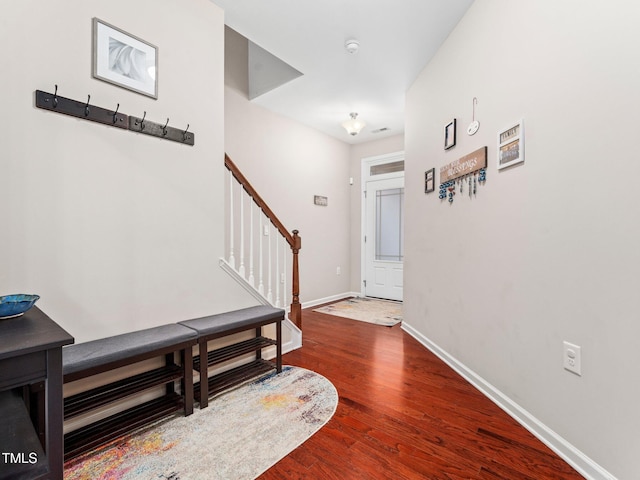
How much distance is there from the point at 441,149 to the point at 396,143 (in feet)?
8.16

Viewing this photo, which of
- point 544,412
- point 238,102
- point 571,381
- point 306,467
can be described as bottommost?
point 306,467

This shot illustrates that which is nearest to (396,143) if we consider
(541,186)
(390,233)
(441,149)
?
(390,233)

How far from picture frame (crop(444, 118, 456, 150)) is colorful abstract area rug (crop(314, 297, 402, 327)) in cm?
222

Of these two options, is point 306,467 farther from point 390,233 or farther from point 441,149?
point 390,233

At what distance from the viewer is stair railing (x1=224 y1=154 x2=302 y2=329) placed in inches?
103

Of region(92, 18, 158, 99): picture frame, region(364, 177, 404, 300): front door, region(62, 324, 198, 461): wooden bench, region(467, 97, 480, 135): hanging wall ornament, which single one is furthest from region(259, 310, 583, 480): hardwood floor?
region(364, 177, 404, 300): front door

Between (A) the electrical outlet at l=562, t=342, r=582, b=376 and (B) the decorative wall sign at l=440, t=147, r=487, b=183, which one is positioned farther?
(B) the decorative wall sign at l=440, t=147, r=487, b=183

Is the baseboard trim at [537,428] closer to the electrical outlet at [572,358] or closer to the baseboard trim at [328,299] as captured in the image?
the electrical outlet at [572,358]

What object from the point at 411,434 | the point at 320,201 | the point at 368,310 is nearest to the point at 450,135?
the point at 411,434

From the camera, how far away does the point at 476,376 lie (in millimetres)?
2332

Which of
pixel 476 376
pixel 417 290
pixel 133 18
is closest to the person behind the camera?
pixel 133 18

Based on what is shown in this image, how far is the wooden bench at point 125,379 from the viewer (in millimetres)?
1536

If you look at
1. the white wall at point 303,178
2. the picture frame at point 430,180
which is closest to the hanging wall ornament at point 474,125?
the picture frame at point 430,180

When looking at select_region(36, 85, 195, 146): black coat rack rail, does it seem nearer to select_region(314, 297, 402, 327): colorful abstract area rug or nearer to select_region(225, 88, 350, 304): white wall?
select_region(225, 88, 350, 304): white wall
